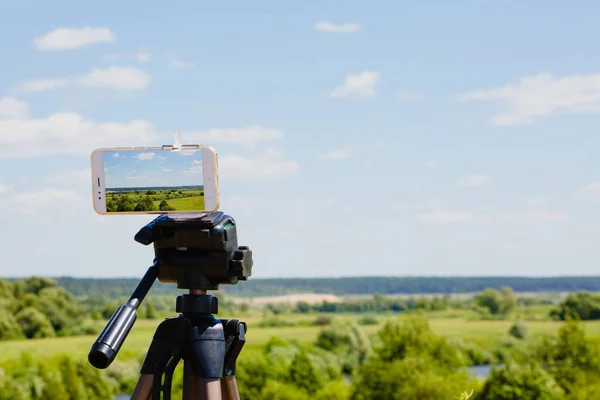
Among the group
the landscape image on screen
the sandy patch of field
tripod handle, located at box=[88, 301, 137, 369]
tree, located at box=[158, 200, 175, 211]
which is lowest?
the sandy patch of field

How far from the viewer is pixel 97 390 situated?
3216 cm

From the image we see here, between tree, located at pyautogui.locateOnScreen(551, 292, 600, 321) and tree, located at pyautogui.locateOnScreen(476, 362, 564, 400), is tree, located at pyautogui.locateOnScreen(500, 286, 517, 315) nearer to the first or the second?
tree, located at pyautogui.locateOnScreen(551, 292, 600, 321)

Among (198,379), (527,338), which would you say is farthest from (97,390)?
(198,379)

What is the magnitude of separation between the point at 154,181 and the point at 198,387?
845mm

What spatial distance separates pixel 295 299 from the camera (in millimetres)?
46438

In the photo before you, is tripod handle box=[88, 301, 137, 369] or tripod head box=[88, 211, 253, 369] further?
tripod head box=[88, 211, 253, 369]

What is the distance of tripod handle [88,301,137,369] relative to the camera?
3291 mm

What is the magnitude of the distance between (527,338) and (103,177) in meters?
33.5

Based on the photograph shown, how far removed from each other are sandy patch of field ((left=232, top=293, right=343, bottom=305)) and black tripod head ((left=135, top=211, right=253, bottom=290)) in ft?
131

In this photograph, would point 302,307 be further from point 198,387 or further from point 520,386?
point 198,387

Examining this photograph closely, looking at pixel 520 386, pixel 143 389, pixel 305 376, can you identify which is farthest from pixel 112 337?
pixel 305 376

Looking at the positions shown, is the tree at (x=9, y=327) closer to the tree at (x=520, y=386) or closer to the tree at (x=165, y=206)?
the tree at (x=520, y=386)

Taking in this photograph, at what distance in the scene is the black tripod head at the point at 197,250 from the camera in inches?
140

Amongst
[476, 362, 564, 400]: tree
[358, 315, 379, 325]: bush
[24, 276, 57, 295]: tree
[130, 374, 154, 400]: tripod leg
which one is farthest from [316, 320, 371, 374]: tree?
[130, 374, 154, 400]: tripod leg
